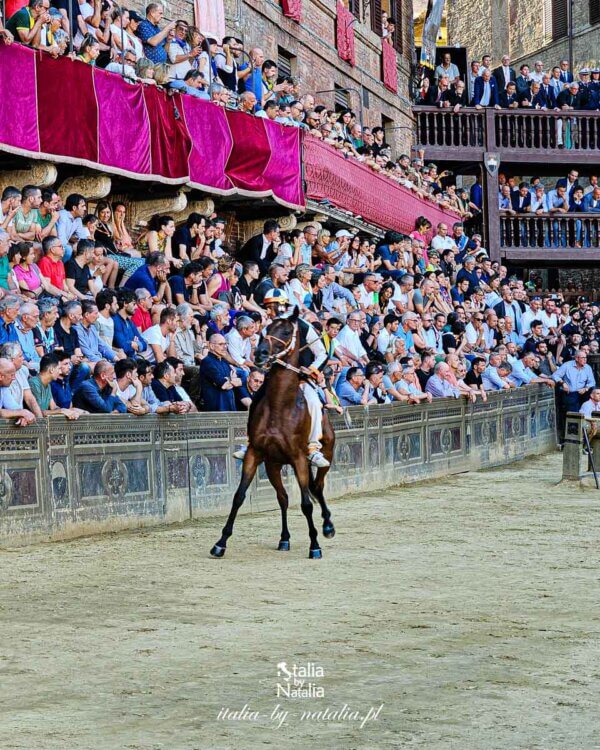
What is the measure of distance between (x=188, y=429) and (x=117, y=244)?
400cm

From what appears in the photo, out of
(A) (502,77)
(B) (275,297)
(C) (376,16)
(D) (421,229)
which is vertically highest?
(C) (376,16)

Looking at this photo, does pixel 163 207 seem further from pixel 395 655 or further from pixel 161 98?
pixel 395 655

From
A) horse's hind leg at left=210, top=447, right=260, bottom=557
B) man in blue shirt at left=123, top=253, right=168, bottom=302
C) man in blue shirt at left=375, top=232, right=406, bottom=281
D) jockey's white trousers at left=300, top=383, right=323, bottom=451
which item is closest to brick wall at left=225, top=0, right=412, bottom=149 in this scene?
man in blue shirt at left=375, top=232, right=406, bottom=281

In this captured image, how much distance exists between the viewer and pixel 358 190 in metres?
24.7

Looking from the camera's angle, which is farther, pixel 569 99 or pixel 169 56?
pixel 569 99

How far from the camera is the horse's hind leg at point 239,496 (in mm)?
10797

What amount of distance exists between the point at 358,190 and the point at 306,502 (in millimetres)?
14616

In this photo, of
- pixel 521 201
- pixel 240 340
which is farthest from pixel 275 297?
pixel 521 201

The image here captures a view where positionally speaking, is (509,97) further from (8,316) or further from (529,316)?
(8,316)

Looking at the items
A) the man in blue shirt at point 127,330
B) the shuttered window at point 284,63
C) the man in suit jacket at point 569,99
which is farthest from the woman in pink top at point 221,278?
the man in suit jacket at point 569,99

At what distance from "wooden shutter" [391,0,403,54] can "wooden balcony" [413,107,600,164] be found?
Answer: 249 centimetres

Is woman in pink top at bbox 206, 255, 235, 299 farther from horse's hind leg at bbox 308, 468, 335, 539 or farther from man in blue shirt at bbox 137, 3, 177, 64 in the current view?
horse's hind leg at bbox 308, 468, 335, 539

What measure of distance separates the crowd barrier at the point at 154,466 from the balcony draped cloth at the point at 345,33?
51.7 ft

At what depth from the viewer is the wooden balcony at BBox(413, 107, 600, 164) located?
36.7 meters
